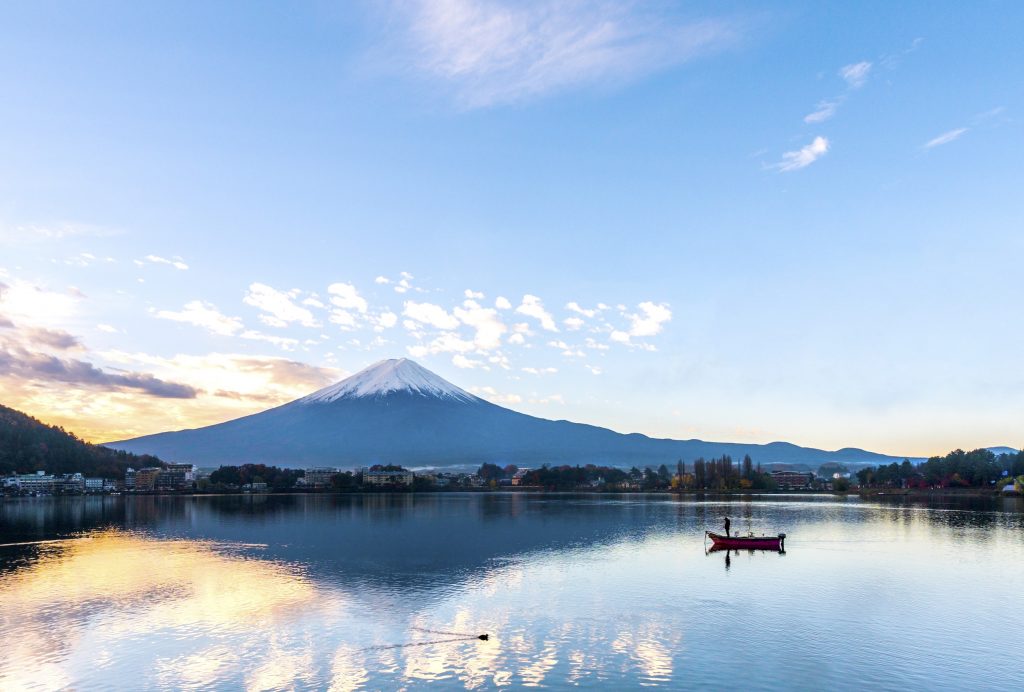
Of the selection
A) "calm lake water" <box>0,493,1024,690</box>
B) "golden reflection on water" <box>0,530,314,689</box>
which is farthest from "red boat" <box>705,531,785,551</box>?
"golden reflection on water" <box>0,530,314,689</box>

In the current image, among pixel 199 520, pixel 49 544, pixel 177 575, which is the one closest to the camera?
pixel 177 575

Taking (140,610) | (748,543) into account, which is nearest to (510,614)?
(140,610)

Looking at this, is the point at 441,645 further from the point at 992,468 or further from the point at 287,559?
the point at 992,468

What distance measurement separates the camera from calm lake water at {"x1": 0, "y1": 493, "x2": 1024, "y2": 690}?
79.3 feet

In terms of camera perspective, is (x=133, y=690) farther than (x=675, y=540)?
No

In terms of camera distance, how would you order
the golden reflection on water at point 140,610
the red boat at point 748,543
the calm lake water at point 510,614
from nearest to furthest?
the calm lake water at point 510,614
the golden reflection on water at point 140,610
the red boat at point 748,543

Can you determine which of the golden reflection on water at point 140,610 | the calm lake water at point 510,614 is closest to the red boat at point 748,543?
the calm lake water at point 510,614

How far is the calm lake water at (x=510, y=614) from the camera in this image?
24.2 m

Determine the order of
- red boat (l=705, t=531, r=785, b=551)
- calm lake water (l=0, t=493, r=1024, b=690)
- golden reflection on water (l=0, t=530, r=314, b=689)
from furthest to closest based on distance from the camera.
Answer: red boat (l=705, t=531, r=785, b=551), golden reflection on water (l=0, t=530, r=314, b=689), calm lake water (l=0, t=493, r=1024, b=690)

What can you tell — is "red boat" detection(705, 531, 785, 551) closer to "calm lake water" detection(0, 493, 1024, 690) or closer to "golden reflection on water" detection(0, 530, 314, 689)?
"calm lake water" detection(0, 493, 1024, 690)

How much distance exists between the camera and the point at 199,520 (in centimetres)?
9444

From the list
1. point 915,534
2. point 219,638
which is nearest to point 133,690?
point 219,638

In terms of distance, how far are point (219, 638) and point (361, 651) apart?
681cm

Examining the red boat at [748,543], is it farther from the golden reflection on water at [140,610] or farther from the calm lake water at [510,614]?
the golden reflection on water at [140,610]
